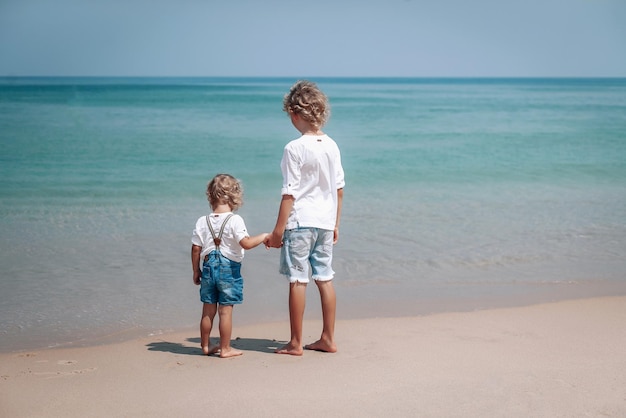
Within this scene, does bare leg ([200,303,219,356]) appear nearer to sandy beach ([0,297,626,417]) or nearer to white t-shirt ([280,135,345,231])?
sandy beach ([0,297,626,417])

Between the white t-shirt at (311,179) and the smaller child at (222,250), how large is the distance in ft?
0.90

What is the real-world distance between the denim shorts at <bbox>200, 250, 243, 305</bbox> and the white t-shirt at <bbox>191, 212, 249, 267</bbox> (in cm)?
4

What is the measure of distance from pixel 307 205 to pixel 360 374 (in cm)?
96

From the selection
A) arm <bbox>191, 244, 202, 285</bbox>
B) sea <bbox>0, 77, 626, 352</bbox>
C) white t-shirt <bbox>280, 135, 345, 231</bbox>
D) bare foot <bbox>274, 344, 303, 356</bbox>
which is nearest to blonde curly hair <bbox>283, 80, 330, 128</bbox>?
white t-shirt <bbox>280, 135, 345, 231</bbox>

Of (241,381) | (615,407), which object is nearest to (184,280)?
(241,381)

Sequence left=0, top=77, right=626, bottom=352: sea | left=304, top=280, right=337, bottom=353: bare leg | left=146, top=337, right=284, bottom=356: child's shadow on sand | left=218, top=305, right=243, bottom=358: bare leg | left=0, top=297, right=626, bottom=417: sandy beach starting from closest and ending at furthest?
left=0, top=297, right=626, bottom=417: sandy beach
left=218, top=305, right=243, bottom=358: bare leg
left=304, top=280, right=337, bottom=353: bare leg
left=146, top=337, right=284, bottom=356: child's shadow on sand
left=0, top=77, right=626, bottom=352: sea

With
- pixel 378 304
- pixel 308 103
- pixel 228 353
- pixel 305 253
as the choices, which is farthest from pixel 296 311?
pixel 378 304

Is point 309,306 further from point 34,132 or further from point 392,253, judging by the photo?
point 34,132

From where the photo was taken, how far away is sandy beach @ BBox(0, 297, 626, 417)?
3.46 m

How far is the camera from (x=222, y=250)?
4199mm

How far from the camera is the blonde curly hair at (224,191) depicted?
4191 millimetres

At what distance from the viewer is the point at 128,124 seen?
26156mm

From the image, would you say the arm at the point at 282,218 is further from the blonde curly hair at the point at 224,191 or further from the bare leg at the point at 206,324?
the bare leg at the point at 206,324

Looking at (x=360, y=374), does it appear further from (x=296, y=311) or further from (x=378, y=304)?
(x=378, y=304)
